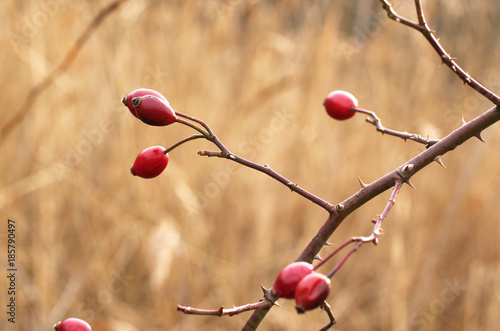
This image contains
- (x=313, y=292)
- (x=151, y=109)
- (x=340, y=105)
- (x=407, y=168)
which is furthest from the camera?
(x=340, y=105)

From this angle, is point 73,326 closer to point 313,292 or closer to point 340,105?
point 313,292

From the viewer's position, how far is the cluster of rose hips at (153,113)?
0.87 m

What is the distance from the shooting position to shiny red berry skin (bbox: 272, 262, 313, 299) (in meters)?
0.69

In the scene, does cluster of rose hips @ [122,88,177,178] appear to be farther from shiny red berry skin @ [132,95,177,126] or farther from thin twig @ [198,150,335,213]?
thin twig @ [198,150,335,213]

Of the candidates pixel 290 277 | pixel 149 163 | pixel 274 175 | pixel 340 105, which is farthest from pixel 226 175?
pixel 290 277

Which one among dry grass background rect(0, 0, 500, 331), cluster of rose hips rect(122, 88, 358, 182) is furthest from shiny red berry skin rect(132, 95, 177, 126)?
dry grass background rect(0, 0, 500, 331)

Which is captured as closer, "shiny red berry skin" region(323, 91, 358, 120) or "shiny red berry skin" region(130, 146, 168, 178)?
"shiny red berry skin" region(130, 146, 168, 178)

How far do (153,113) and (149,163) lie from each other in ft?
0.32

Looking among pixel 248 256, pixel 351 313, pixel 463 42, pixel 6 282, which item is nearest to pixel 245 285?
pixel 248 256

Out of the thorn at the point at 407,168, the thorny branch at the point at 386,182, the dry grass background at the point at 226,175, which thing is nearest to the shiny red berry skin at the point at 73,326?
the thorny branch at the point at 386,182

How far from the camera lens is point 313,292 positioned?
65 centimetres

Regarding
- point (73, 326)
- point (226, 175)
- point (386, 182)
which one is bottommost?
point (73, 326)

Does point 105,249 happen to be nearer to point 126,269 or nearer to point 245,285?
point 126,269

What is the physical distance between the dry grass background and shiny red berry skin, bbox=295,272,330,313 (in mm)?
2001
